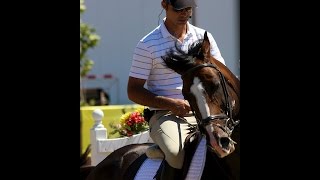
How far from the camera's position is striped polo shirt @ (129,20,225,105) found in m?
4.16

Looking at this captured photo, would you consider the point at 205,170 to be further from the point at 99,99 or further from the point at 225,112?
the point at 99,99

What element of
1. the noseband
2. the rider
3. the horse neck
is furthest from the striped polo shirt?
the noseband

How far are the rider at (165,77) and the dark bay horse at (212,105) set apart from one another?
0.17 m

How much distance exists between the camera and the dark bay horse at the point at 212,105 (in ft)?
11.8

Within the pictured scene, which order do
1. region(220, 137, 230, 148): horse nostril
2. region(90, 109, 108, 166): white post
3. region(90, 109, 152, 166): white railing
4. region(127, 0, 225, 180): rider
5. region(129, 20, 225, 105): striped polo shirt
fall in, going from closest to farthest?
region(220, 137, 230, 148): horse nostril
region(127, 0, 225, 180): rider
region(129, 20, 225, 105): striped polo shirt
region(90, 109, 152, 166): white railing
region(90, 109, 108, 166): white post

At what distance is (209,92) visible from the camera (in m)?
3.67

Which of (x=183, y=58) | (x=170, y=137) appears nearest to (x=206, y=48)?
(x=183, y=58)

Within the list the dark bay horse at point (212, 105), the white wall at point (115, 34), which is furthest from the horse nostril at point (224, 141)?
the white wall at point (115, 34)

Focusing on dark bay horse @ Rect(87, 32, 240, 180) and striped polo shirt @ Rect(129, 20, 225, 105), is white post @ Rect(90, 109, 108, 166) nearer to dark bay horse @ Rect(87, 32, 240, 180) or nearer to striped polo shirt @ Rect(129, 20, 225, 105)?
striped polo shirt @ Rect(129, 20, 225, 105)

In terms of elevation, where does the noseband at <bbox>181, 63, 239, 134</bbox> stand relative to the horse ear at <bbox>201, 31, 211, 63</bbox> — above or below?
below

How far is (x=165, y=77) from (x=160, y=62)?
90 mm

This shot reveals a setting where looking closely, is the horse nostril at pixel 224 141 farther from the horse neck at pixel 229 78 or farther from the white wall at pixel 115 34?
the white wall at pixel 115 34

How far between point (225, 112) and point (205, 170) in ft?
1.18
